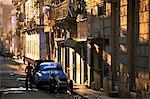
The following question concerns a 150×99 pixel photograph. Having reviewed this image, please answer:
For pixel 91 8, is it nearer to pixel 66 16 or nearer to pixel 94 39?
pixel 94 39

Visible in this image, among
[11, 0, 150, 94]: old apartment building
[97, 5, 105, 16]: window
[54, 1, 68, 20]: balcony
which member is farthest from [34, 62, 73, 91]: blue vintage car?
[54, 1, 68, 20]: balcony

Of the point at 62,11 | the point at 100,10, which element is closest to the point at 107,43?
the point at 100,10

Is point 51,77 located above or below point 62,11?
below

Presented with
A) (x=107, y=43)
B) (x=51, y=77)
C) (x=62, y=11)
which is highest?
(x=62, y=11)

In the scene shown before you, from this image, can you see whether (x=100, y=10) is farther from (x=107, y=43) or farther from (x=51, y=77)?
(x=51, y=77)

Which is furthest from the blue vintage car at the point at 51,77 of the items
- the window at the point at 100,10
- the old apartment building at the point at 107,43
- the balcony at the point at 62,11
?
the balcony at the point at 62,11

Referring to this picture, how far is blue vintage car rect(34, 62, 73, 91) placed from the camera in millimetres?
25766

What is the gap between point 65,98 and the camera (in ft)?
74.4

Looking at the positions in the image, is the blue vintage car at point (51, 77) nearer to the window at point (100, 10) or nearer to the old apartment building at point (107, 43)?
the old apartment building at point (107, 43)

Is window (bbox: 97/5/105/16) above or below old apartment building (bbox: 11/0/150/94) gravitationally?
above

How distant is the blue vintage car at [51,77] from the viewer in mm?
25766

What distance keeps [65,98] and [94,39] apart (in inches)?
177

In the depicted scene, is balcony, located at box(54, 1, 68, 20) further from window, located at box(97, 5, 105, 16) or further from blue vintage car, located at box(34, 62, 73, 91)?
window, located at box(97, 5, 105, 16)

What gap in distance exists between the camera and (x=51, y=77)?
26.4m
